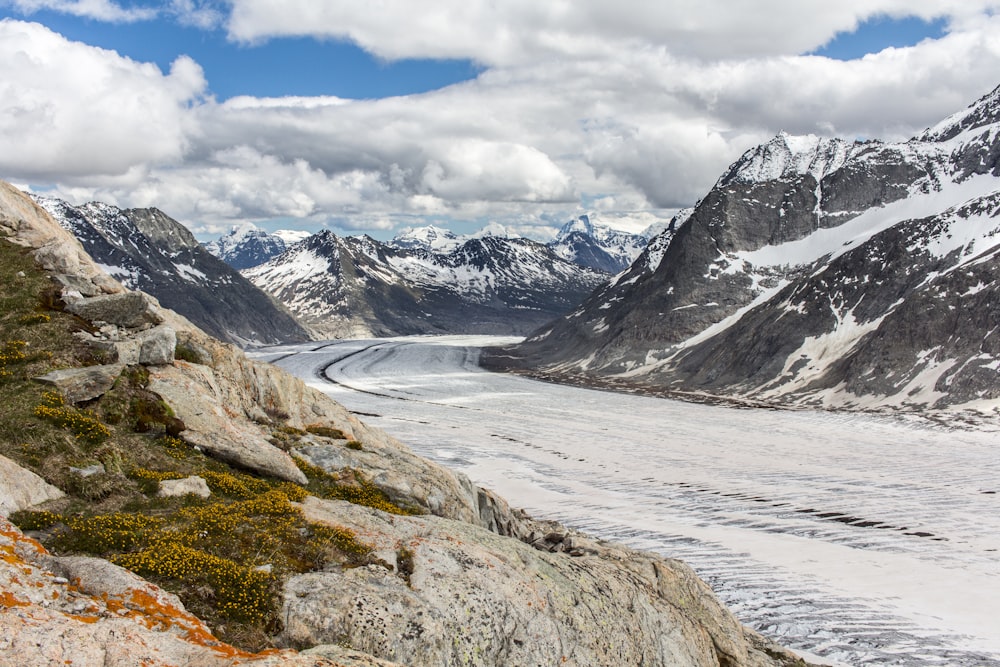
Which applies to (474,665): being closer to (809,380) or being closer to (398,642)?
(398,642)

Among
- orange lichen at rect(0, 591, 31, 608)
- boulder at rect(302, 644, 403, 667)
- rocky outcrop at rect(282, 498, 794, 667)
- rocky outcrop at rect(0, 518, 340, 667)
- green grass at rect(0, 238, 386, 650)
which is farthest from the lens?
rocky outcrop at rect(282, 498, 794, 667)

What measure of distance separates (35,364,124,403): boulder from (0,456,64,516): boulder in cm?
394

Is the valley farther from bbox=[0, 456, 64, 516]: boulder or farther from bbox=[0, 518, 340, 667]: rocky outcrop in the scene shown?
bbox=[0, 456, 64, 516]: boulder

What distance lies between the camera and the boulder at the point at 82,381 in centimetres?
1753

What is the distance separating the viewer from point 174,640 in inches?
380

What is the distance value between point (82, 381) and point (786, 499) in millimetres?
51493

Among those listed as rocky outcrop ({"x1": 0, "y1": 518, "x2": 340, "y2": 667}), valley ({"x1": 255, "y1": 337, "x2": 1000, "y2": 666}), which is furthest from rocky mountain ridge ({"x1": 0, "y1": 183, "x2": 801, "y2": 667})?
valley ({"x1": 255, "y1": 337, "x2": 1000, "y2": 666})

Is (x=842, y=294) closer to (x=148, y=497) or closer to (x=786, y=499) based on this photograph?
(x=786, y=499)

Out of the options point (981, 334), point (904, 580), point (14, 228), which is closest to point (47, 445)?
point (14, 228)

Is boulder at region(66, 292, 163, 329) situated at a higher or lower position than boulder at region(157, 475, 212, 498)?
higher

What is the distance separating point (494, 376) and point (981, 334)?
323 feet

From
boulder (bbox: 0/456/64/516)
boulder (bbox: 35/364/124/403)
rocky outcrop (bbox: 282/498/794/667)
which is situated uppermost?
boulder (bbox: 35/364/124/403)

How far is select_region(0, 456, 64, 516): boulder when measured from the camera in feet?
41.5

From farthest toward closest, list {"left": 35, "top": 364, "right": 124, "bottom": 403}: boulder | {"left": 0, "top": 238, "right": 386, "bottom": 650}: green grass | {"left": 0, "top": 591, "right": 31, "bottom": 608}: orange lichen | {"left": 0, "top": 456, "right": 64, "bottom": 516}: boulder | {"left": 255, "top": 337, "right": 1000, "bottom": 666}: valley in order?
{"left": 255, "top": 337, "right": 1000, "bottom": 666}: valley
{"left": 35, "top": 364, "right": 124, "bottom": 403}: boulder
{"left": 0, "top": 456, "right": 64, "bottom": 516}: boulder
{"left": 0, "top": 238, "right": 386, "bottom": 650}: green grass
{"left": 0, "top": 591, "right": 31, "bottom": 608}: orange lichen
